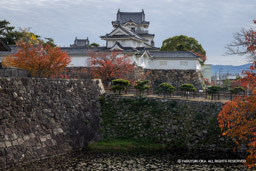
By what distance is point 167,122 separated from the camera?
2328 centimetres

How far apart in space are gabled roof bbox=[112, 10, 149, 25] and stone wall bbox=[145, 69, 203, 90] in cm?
1360

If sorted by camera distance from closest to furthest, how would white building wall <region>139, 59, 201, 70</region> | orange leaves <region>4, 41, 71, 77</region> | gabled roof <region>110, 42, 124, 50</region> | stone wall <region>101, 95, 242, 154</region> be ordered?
stone wall <region>101, 95, 242, 154</region> → orange leaves <region>4, 41, 71, 77</region> → gabled roof <region>110, 42, 124, 50</region> → white building wall <region>139, 59, 201, 70</region>

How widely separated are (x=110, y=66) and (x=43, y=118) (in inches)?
557

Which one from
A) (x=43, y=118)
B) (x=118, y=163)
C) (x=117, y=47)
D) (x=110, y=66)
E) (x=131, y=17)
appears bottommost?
(x=118, y=163)

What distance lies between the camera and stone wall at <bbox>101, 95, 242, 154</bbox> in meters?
21.9

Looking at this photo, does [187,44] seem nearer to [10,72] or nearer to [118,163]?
[10,72]

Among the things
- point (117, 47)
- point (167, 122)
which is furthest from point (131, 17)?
point (167, 122)

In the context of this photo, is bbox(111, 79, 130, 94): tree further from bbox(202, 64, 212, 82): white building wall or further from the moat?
bbox(202, 64, 212, 82): white building wall

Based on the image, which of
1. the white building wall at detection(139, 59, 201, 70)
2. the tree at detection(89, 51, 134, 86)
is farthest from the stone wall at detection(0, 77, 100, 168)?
the white building wall at detection(139, 59, 201, 70)

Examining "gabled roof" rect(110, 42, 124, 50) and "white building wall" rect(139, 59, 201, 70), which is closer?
"gabled roof" rect(110, 42, 124, 50)

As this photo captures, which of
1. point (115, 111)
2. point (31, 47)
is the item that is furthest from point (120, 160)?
point (31, 47)

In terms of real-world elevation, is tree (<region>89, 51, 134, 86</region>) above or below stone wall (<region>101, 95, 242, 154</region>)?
above

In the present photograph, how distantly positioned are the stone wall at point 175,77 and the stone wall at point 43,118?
1708 cm

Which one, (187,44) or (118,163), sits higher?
(187,44)
